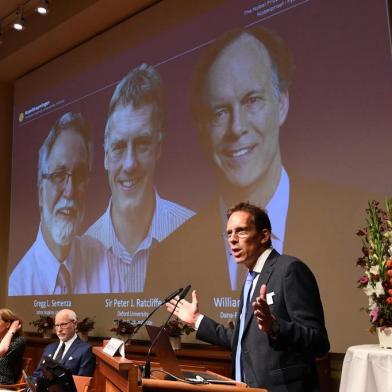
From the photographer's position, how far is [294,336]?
2225mm

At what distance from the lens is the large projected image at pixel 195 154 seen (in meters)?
4.14

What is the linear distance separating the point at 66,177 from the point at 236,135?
8.82ft

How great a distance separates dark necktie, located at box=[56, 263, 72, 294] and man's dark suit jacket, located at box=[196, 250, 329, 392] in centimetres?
434

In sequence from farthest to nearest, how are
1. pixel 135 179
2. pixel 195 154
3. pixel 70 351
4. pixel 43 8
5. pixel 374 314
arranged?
pixel 43 8, pixel 135 179, pixel 195 154, pixel 70 351, pixel 374 314

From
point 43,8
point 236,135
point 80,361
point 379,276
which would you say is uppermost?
point 43,8

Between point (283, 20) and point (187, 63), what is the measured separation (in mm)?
1164

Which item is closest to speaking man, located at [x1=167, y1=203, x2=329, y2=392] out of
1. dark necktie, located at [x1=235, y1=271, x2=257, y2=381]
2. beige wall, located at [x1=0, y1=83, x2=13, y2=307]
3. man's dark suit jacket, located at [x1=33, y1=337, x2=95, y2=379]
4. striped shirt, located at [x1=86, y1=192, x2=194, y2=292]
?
dark necktie, located at [x1=235, y1=271, x2=257, y2=381]

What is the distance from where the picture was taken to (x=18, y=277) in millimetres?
7449

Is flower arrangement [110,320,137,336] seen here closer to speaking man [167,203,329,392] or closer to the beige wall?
speaking man [167,203,329,392]

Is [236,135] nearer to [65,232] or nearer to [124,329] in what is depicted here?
[124,329]

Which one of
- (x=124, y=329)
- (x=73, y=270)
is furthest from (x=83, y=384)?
(x=73, y=270)

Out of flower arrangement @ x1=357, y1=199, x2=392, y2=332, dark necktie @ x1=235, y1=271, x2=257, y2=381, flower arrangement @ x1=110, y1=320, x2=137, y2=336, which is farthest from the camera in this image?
flower arrangement @ x1=110, y1=320, x2=137, y2=336

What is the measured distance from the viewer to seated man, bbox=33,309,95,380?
14.5 ft

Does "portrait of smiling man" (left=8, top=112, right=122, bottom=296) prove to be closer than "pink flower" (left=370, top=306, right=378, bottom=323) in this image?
No
